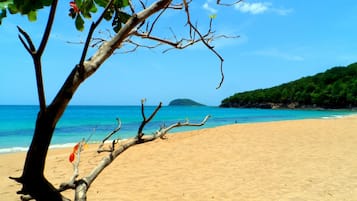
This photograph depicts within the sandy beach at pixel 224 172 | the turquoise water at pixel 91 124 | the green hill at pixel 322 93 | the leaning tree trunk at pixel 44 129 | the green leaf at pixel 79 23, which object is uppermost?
the green hill at pixel 322 93

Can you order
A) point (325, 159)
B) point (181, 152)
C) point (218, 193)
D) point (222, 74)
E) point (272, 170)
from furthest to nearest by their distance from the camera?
point (181, 152) < point (325, 159) < point (272, 170) < point (218, 193) < point (222, 74)

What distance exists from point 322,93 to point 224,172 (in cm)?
6908

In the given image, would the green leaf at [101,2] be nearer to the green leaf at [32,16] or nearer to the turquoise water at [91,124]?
the green leaf at [32,16]

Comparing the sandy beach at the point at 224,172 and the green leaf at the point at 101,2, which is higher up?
the green leaf at the point at 101,2

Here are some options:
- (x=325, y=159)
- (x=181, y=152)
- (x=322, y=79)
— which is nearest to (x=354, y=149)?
(x=325, y=159)

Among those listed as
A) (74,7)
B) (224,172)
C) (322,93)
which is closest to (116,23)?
(74,7)

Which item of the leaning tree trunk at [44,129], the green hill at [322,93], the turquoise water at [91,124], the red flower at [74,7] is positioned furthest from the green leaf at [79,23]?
the green hill at [322,93]

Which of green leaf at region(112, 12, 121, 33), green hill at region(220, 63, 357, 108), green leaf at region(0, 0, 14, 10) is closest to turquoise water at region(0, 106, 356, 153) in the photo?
green leaf at region(112, 12, 121, 33)

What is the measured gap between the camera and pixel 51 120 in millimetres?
943

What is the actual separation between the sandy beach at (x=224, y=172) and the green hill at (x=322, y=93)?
197 ft

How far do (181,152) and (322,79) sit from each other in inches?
3009

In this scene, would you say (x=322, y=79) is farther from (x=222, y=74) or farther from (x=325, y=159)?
(x=222, y=74)

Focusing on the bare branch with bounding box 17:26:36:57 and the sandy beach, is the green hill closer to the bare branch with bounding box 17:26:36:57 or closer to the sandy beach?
the sandy beach

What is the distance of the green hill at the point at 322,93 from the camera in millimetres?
65500
